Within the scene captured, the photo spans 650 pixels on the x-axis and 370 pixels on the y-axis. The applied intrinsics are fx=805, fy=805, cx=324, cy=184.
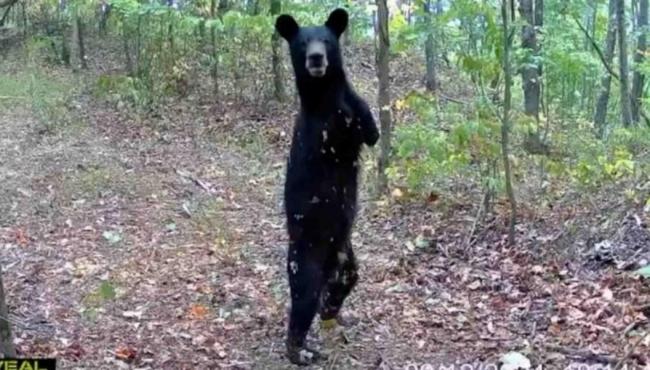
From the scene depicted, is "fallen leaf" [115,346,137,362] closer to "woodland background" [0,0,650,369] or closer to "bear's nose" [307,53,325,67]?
"woodland background" [0,0,650,369]

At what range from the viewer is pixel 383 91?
29.0 ft

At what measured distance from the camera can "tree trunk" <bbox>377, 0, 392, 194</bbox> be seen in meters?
8.48

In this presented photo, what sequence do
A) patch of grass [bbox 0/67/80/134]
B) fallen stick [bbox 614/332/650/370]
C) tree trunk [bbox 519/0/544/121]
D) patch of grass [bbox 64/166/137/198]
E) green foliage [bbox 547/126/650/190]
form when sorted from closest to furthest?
fallen stick [bbox 614/332/650/370] → green foliage [bbox 547/126/650/190] → patch of grass [bbox 64/166/137/198] → tree trunk [bbox 519/0/544/121] → patch of grass [bbox 0/67/80/134]

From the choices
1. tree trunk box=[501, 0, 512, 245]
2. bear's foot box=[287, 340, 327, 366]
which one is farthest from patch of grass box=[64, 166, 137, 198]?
bear's foot box=[287, 340, 327, 366]

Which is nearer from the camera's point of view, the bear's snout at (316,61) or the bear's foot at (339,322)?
the bear's snout at (316,61)

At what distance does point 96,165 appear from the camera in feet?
35.8

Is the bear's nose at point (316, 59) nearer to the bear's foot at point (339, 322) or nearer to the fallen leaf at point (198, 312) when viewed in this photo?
the bear's foot at point (339, 322)

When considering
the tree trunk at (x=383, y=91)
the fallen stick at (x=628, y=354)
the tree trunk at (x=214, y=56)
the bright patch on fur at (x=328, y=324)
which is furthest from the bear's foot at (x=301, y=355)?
the tree trunk at (x=214, y=56)

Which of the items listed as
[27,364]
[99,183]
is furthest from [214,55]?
[27,364]

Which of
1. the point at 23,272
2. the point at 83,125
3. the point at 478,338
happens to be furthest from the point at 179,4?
the point at 478,338

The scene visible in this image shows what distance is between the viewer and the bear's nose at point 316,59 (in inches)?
191

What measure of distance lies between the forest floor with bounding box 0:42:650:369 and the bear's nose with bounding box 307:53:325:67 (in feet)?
5.97

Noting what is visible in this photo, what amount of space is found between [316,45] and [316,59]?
0.44ft

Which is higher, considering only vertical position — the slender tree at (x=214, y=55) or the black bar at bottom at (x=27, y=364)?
the slender tree at (x=214, y=55)
